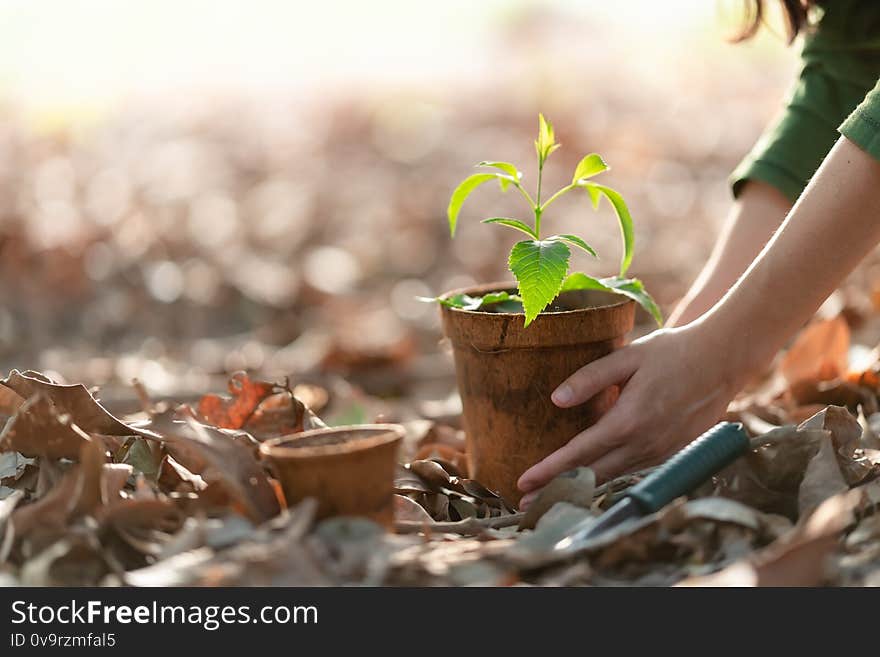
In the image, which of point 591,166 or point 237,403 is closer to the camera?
point 591,166

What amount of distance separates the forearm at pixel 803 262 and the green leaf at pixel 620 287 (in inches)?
3.0

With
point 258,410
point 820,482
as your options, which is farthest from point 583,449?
point 258,410

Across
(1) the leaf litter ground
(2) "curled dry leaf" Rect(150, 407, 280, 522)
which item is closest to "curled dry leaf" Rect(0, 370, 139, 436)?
(1) the leaf litter ground

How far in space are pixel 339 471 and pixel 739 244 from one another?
115 cm

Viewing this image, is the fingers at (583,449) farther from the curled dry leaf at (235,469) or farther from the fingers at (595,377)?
the curled dry leaf at (235,469)

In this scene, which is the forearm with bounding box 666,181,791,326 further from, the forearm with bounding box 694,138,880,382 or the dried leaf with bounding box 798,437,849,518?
the dried leaf with bounding box 798,437,849,518

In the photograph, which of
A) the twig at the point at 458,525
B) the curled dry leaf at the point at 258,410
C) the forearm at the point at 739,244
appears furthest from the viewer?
the forearm at the point at 739,244

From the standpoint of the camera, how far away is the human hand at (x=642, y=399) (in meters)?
1.50

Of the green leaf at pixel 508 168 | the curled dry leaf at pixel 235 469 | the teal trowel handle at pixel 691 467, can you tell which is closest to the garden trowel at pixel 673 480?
A: the teal trowel handle at pixel 691 467

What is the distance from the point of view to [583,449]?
4.89ft

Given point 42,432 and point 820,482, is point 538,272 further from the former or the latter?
point 42,432

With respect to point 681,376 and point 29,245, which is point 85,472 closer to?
point 681,376

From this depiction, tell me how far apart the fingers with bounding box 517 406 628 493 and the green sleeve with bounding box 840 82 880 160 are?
52cm

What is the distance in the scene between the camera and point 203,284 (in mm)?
4051
